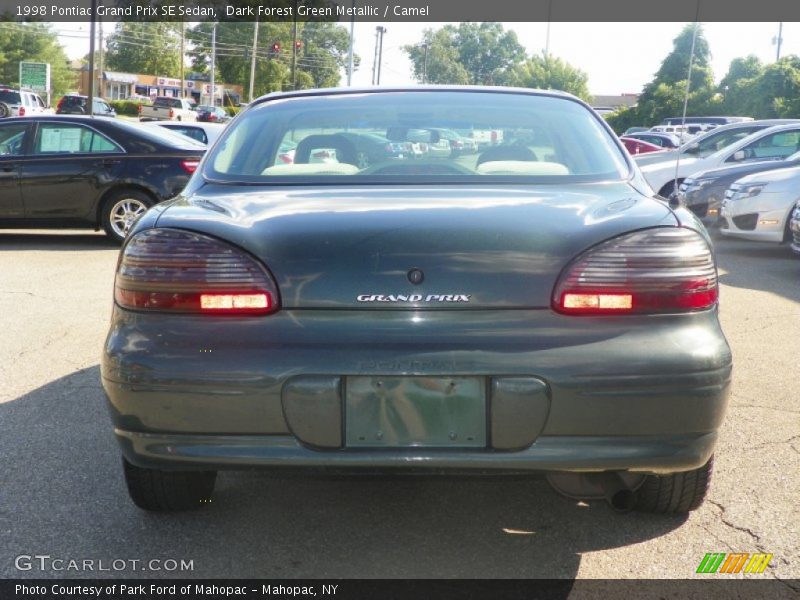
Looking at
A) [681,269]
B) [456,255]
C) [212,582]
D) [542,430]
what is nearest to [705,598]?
[542,430]

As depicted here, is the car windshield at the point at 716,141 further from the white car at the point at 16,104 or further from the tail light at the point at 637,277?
the white car at the point at 16,104

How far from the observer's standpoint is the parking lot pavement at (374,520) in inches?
117

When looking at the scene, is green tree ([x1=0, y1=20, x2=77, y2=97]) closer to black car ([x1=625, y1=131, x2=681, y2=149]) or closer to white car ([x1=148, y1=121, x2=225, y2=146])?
black car ([x1=625, y1=131, x2=681, y2=149])

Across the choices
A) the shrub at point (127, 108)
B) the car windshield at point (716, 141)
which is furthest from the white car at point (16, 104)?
the car windshield at point (716, 141)

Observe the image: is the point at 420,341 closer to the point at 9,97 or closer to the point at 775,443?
the point at 775,443

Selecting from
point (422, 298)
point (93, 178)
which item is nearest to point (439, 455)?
point (422, 298)

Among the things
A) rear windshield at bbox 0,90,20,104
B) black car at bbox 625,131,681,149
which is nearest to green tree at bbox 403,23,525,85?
rear windshield at bbox 0,90,20,104

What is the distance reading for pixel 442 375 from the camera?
8.50ft

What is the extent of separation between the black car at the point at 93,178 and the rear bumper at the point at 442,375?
8.35 meters

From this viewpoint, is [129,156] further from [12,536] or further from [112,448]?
[12,536]

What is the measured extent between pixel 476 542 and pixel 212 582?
2.79 feet

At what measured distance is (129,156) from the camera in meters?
10.9

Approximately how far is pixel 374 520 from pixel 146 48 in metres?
110

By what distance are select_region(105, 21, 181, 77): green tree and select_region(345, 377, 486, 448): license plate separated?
10399cm
